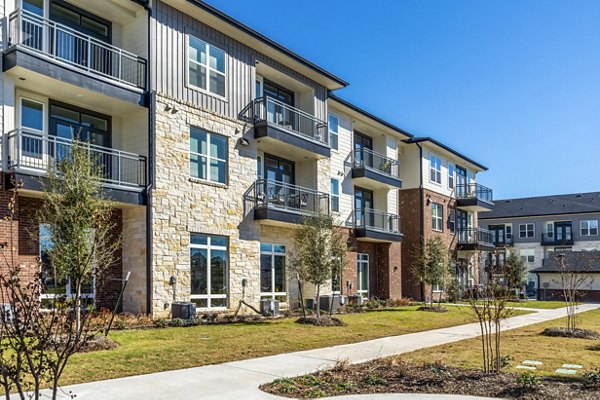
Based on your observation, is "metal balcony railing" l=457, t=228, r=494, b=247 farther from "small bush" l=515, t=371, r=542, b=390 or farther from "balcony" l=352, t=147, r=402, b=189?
"small bush" l=515, t=371, r=542, b=390

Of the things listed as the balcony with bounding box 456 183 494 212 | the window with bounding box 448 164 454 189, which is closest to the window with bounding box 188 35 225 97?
the window with bounding box 448 164 454 189

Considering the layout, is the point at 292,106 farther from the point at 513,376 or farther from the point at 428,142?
the point at 513,376

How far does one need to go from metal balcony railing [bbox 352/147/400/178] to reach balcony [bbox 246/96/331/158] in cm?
434

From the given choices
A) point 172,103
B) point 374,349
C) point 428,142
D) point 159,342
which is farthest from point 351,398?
point 428,142

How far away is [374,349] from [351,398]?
16.6 ft

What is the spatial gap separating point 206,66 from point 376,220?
48.8ft

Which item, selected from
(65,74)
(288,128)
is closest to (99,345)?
(65,74)

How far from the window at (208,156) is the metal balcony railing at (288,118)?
219 cm

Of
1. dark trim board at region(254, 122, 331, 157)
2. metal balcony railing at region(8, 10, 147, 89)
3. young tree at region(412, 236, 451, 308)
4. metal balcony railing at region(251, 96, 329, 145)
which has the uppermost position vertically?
metal balcony railing at region(8, 10, 147, 89)

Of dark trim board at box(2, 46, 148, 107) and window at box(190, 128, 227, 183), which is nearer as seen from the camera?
dark trim board at box(2, 46, 148, 107)

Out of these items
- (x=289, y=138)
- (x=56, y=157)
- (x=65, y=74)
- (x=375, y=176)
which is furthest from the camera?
(x=375, y=176)

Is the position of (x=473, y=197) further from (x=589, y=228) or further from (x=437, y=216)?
(x=589, y=228)

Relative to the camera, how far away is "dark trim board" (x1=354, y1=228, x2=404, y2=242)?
91.3 ft

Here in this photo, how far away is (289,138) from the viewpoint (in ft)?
73.3
